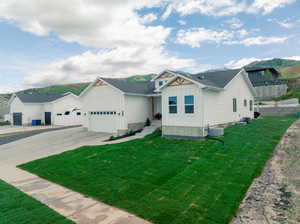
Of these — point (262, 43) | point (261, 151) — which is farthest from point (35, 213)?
point (262, 43)

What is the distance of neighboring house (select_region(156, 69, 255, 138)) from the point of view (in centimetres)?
1152

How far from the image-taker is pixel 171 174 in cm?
660

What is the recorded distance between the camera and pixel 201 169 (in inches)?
271

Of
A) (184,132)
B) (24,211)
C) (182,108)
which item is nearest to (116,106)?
(182,108)

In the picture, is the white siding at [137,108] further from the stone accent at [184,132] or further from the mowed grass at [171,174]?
the mowed grass at [171,174]

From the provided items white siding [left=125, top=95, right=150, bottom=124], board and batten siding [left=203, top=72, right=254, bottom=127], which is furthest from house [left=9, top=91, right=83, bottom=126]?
board and batten siding [left=203, top=72, right=254, bottom=127]

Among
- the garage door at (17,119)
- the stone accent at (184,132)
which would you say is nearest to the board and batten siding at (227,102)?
the stone accent at (184,132)

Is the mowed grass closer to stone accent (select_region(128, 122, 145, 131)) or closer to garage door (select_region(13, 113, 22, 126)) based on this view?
stone accent (select_region(128, 122, 145, 131))

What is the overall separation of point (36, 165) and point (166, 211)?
7.83 metres

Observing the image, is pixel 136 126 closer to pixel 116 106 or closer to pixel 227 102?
pixel 116 106

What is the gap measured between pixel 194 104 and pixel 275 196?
7.40 metres

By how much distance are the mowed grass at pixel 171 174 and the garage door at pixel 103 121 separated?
6032 millimetres

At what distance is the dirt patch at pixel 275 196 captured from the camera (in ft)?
12.8

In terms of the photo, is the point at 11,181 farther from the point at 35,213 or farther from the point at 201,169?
the point at 201,169
